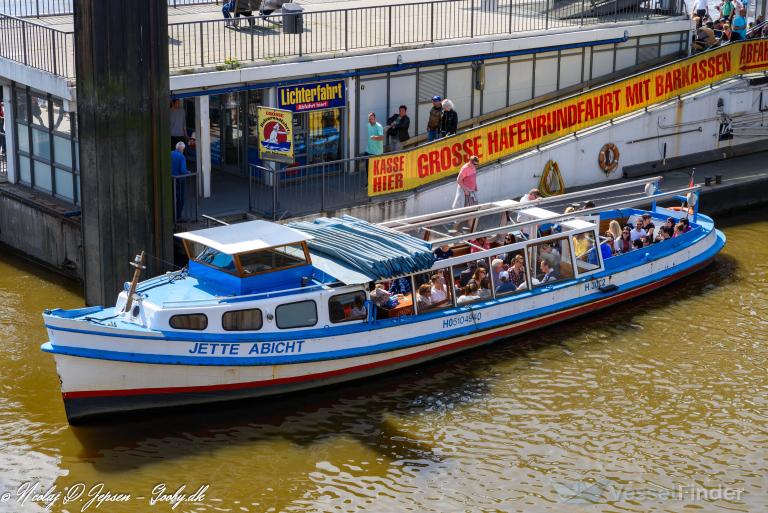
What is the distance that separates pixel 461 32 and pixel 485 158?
422cm

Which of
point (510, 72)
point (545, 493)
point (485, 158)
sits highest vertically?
point (510, 72)

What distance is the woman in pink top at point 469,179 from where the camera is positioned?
2622 centimetres

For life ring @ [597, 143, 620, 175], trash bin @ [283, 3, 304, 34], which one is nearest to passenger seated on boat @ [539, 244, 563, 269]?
life ring @ [597, 143, 620, 175]

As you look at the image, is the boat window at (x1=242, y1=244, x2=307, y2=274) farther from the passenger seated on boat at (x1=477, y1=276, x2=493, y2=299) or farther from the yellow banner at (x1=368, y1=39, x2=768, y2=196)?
the yellow banner at (x1=368, y1=39, x2=768, y2=196)

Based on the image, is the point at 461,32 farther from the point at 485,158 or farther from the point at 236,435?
the point at 236,435

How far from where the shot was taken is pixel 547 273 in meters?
23.3

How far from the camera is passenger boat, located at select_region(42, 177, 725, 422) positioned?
18453 mm

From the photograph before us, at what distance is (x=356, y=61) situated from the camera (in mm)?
27625

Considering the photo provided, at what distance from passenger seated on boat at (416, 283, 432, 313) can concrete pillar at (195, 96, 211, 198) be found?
7032 millimetres

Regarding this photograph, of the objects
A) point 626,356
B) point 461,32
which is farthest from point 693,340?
point 461,32

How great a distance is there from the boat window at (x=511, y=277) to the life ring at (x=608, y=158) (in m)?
9.02

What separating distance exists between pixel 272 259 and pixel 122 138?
14.4 ft

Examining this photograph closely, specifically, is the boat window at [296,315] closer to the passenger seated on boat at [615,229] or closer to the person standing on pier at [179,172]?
the person standing on pier at [179,172]

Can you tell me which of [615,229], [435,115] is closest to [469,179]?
[435,115]
